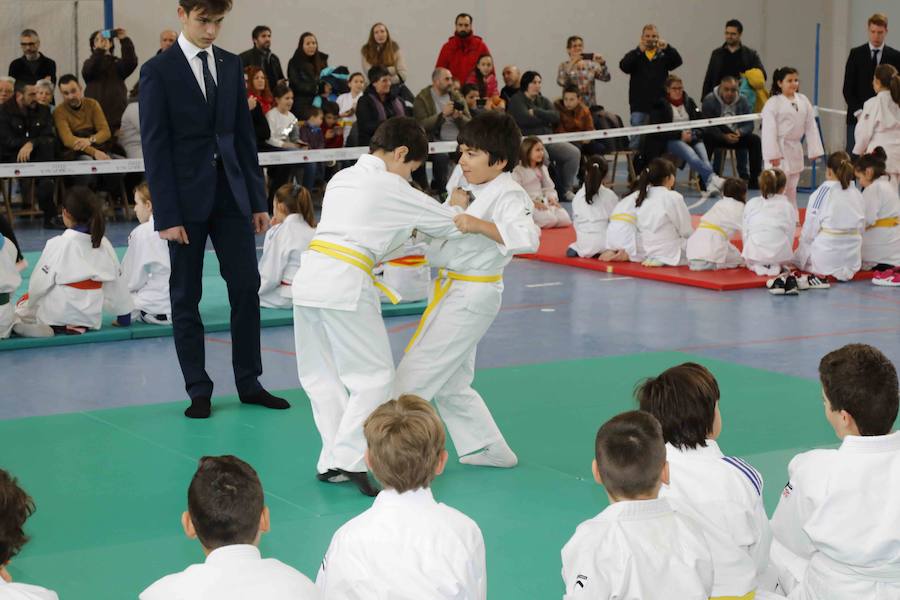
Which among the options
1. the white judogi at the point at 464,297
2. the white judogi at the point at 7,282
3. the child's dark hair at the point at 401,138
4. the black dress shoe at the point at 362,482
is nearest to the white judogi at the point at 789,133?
the white judogi at the point at 7,282

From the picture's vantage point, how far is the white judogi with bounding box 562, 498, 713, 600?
278 cm

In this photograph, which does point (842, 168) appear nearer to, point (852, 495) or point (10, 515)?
point (852, 495)

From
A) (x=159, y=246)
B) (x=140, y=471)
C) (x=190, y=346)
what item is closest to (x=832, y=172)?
(x=159, y=246)

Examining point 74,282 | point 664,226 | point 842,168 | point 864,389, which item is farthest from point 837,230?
point 864,389

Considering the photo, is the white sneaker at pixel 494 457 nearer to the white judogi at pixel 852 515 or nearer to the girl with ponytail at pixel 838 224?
the white judogi at pixel 852 515

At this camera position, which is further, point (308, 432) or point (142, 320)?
point (142, 320)

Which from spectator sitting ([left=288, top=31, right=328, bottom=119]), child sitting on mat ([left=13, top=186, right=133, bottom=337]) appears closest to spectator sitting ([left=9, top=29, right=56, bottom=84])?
spectator sitting ([left=288, top=31, right=328, bottom=119])

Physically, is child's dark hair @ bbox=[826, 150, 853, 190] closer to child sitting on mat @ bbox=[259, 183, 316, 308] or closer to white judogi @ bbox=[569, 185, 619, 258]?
white judogi @ bbox=[569, 185, 619, 258]

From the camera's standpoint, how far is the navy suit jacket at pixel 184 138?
571cm

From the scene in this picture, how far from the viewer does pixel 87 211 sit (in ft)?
24.7

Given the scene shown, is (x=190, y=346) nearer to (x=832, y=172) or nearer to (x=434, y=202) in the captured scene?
(x=434, y=202)

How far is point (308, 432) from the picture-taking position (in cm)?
561

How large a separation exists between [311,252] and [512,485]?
1141mm

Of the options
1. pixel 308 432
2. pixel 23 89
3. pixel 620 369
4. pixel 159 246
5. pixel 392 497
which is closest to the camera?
pixel 392 497
